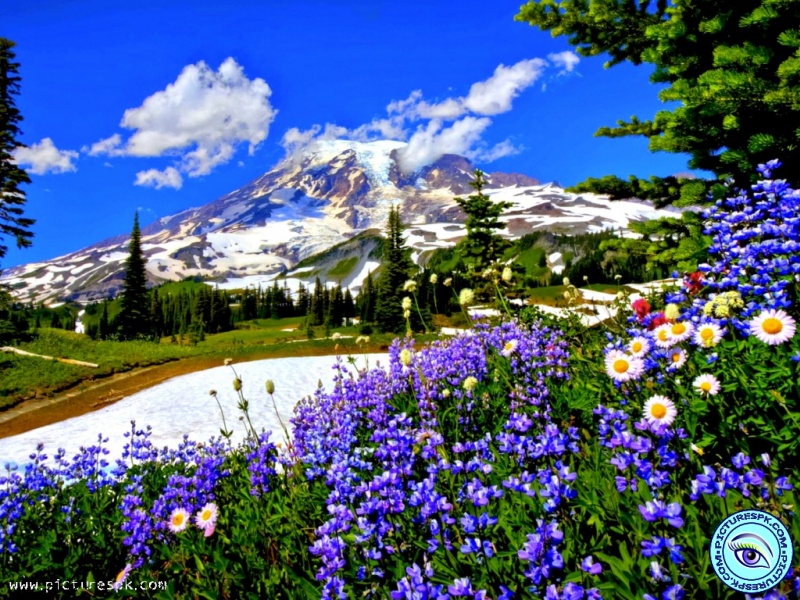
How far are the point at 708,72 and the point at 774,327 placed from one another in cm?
467

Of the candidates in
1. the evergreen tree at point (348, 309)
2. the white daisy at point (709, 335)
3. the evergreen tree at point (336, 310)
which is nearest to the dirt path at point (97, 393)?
the white daisy at point (709, 335)

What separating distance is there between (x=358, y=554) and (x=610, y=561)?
4.21 ft

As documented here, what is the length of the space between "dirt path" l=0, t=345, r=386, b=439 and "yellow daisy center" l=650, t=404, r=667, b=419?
1694cm

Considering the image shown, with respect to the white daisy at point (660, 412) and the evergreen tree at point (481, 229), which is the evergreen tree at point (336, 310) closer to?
the evergreen tree at point (481, 229)

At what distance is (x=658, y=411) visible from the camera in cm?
241

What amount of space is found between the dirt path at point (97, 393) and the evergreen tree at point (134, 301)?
3762 cm

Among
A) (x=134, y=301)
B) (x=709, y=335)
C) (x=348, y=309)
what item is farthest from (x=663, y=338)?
(x=348, y=309)

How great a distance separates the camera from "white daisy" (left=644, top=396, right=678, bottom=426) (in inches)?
93.0

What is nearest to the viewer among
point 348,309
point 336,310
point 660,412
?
point 660,412

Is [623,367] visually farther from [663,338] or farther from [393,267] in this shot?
[393,267]

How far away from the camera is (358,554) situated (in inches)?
99.9

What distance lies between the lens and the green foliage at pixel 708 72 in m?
5.53

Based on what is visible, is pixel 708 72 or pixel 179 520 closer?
pixel 179 520

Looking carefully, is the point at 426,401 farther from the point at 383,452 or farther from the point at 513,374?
the point at 383,452
